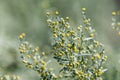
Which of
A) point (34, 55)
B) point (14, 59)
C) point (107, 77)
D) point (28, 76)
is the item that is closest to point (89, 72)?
point (34, 55)

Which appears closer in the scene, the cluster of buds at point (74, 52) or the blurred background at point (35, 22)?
the cluster of buds at point (74, 52)

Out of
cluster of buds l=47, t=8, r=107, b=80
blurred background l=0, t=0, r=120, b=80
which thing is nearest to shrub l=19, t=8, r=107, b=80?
cluster of buds l=47, t=8, r=107, b=80

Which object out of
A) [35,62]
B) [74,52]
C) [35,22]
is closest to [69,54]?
[74,52]

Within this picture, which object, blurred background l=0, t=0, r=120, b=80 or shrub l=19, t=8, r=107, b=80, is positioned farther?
blurred background l=0, t=0, r=120, b=80

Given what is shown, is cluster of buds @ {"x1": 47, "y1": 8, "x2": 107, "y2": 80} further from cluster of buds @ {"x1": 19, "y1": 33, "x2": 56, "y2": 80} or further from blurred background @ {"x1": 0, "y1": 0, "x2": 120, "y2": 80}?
blurred background @ {"x1": 0, "y1": 0, "x2": 120, "y2": 80}

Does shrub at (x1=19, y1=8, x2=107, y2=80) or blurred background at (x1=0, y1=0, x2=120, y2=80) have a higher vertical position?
blurred background at (x1=0, y1=0, x2=120, y2=80)

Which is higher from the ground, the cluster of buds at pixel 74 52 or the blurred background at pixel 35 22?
the blurred background at pixel 35 22

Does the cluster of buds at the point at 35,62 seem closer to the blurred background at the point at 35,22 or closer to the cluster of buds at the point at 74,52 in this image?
the cluster of buds at the point at 74,52

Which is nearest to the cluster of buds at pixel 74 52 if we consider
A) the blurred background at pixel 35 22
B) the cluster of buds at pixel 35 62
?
the cluster of buds at pixel 35 62
